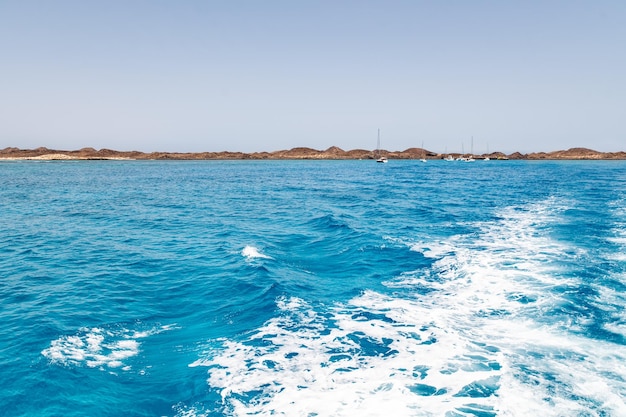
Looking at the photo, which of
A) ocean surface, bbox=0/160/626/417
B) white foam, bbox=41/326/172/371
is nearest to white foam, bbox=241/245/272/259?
ocean surface, bbox=0/160/626/417

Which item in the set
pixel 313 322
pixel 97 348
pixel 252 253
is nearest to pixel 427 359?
pixel 313 322

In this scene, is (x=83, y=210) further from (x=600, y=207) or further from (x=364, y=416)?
(x=600, y=207)

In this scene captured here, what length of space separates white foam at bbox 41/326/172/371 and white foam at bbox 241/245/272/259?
778 centimetres

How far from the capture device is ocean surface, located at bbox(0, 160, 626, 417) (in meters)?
8.02

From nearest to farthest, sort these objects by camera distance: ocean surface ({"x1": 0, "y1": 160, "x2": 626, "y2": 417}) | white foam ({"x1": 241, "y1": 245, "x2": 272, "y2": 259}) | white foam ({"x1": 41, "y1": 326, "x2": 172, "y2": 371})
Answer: ocean surface ({"x1": 0, "y1": 160, "x2": 626, "y2": 417}) → white foam ({"x1": 41, "y1": 326, "x2": 172, "y2": 371}) → white foam ({"x1": 241, "y1": 245, "x2": 272, "y2": 259})

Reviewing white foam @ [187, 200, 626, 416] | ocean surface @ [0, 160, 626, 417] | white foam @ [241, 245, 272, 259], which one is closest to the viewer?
white foam @ [187, 200, 626, 416]

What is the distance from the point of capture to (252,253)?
19.5m

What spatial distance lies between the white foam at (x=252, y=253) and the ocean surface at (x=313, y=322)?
11 centimetres

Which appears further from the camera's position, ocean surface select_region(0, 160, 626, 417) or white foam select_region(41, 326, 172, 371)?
white foam select_region(41, 326, 172, 371)

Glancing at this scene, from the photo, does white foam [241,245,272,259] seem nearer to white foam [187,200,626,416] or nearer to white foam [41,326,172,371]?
white foam [187,200,626,416]

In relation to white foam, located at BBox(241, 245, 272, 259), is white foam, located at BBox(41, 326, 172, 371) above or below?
below

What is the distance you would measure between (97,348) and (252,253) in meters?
9.95

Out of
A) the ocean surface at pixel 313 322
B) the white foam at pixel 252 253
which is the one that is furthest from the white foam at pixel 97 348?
the white foam at pixel 252 253

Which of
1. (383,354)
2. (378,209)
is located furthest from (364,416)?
(378,209)
